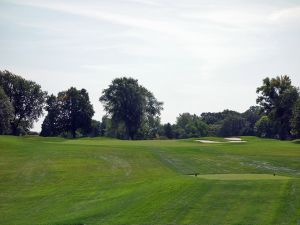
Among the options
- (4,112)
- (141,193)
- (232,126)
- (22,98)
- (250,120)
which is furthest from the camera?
(250,120)

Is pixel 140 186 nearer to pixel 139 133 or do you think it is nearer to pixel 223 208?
pixel 223 208

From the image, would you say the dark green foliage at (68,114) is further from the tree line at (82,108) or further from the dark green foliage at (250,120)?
the dark green foliage at (250,120)

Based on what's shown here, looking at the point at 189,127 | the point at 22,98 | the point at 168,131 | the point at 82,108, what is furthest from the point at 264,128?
the point at 22,98

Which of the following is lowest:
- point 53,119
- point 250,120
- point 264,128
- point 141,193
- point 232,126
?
point 141,193

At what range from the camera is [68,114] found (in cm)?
12962

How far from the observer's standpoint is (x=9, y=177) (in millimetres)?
33969

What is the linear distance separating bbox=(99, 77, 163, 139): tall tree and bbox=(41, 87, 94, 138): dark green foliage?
7.57 m

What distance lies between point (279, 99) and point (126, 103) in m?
39.3

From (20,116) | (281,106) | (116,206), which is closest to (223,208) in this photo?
(116,206)

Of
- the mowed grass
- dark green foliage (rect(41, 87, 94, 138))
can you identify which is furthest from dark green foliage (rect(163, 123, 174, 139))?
the mowed grass

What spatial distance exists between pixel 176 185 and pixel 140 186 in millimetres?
2558

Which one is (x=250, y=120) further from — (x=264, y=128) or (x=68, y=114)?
(x=68, y=114)

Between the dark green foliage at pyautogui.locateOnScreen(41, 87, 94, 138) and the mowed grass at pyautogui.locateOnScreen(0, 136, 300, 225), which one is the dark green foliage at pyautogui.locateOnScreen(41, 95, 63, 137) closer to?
the dark green foliage at pyautogui.locateOnScreen(41, 87, 94, 138)

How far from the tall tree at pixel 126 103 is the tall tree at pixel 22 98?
1500cm
